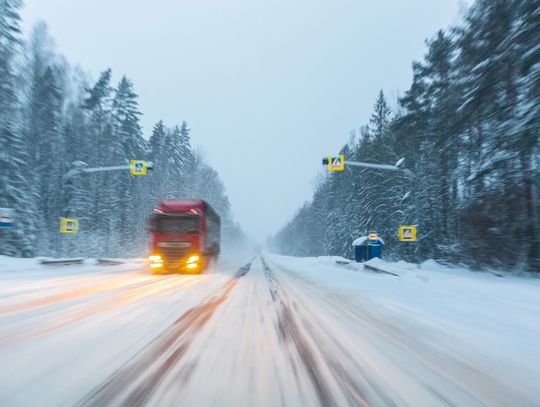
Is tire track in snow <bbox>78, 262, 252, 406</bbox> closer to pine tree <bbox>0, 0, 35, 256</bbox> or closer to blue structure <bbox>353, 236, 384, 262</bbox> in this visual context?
blue structure <bbox>353, 236, 384, 262</bbox>

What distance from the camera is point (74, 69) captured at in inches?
1470

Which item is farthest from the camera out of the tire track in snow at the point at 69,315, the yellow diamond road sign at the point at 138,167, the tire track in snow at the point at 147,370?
the yellow diamond road sign at the point at 138,167

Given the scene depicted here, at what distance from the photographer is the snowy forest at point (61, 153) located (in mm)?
23000

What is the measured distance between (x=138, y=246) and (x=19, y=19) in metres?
29.4

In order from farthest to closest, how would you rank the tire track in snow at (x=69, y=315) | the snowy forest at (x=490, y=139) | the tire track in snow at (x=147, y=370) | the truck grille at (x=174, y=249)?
the truck grille at (x=174, y=249), the snowy forest at (x=490, y=139), the tire track in snow at (x=69, y=315), the tire track in snow at (x=147, y=370)

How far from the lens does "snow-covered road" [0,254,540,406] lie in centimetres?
243

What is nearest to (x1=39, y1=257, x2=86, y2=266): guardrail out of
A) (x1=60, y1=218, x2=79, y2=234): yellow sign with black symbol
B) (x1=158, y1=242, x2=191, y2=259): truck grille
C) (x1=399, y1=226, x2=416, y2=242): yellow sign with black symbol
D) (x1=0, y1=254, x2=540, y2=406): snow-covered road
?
(x1=60, y1=218, x2=79, y2=234): yellow sign with black symbol

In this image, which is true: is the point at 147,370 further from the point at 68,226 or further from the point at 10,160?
the point at 10,160

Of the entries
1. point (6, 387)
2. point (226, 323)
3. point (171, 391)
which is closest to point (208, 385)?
point (171, 391)

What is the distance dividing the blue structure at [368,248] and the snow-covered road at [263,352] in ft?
52.4

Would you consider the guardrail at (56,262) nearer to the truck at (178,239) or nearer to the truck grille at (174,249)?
the truck at (178,239)

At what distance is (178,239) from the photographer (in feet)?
49.3

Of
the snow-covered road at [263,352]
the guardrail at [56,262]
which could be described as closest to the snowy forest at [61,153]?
the guardrail at [56,262]

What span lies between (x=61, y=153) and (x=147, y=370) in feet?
128
